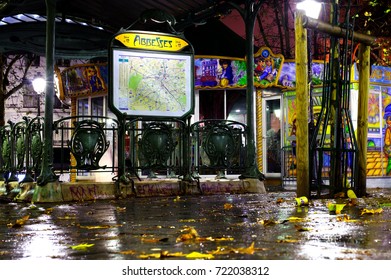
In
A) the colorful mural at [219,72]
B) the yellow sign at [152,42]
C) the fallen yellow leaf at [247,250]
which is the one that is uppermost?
the colorful mural at [219,72]

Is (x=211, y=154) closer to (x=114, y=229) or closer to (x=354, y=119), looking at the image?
(x=114, y=229)

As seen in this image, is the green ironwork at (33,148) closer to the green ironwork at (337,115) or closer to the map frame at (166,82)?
the map frame at (166,82)

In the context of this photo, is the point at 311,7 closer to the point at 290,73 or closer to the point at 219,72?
the point at 219,72

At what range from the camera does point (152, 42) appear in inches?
426

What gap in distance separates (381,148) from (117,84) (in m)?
12.4

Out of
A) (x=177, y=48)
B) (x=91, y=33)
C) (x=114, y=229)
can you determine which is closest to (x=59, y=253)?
(x=114, y=229)

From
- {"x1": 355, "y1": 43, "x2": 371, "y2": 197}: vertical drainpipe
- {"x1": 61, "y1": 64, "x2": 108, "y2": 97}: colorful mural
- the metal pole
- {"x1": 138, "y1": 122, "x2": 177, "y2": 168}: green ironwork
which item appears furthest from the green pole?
{"x1": 61, "y1": 64, "x2": 108, "y2": 97}: colorful mural

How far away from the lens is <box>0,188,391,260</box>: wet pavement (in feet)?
11.1

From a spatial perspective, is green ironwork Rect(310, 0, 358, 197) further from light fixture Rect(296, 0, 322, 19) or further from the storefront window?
the storefront window

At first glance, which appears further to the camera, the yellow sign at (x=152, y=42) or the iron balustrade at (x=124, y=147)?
the yellow sign at (x=152, y=42)

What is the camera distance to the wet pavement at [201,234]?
3385mm

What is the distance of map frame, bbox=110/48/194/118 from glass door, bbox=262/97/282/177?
931 centimetres

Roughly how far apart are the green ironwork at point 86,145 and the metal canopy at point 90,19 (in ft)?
9.29

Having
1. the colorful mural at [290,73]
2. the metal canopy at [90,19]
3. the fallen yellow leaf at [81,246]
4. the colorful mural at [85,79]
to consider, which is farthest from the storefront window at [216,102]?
the fallen yellow leaf at [81,246]
